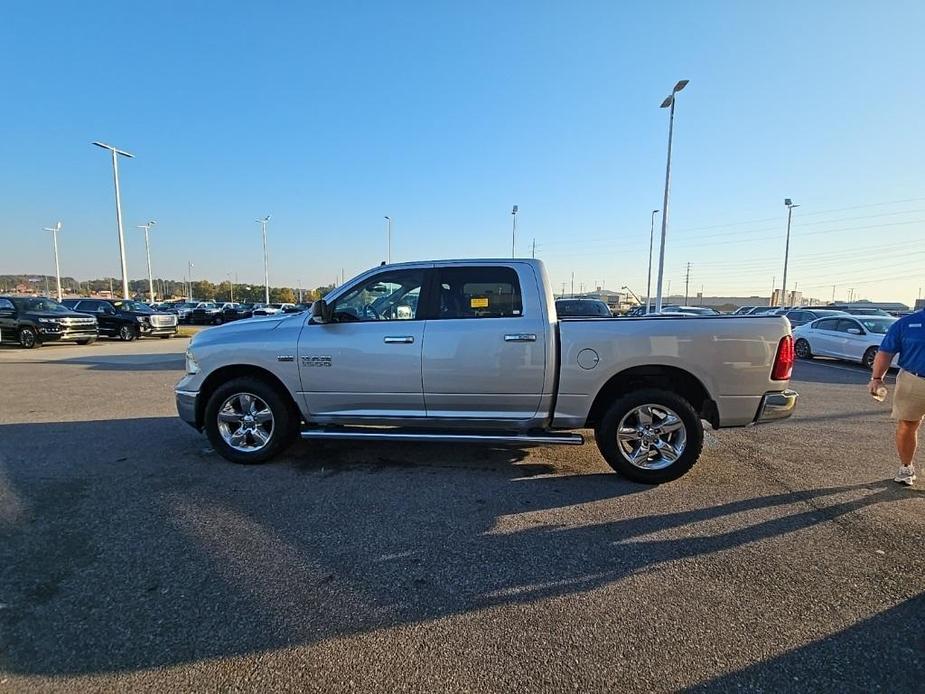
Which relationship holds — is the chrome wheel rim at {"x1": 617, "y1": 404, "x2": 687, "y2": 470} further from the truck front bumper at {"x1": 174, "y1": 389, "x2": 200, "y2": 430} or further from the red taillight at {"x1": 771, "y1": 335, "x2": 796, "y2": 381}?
the truck front bumper at {"x1": 174, "y1": 389, "x2": 200, "y2": 430}

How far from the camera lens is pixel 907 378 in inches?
164

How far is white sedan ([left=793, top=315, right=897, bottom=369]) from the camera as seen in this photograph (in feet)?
42.4

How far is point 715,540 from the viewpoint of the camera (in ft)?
10.9

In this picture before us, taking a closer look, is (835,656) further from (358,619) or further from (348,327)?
(348,327)

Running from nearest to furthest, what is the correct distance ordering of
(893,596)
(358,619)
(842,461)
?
1. (358,619)
2. (893,596)
3. (842,461)

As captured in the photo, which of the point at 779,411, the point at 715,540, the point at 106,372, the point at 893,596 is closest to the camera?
the point at 893,596

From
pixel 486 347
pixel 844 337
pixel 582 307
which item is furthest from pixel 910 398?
Answer: pixel 844 337

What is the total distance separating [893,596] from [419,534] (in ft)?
9.26

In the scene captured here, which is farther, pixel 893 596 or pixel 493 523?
pixel 493 523

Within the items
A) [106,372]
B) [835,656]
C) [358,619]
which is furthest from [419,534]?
[106,372]

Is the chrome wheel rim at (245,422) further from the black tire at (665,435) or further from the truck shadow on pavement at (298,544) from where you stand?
the black tire at (665,435)

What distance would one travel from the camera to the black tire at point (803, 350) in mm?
14977

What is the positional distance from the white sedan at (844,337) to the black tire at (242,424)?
1421 centimetres

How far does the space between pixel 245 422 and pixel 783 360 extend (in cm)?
509
